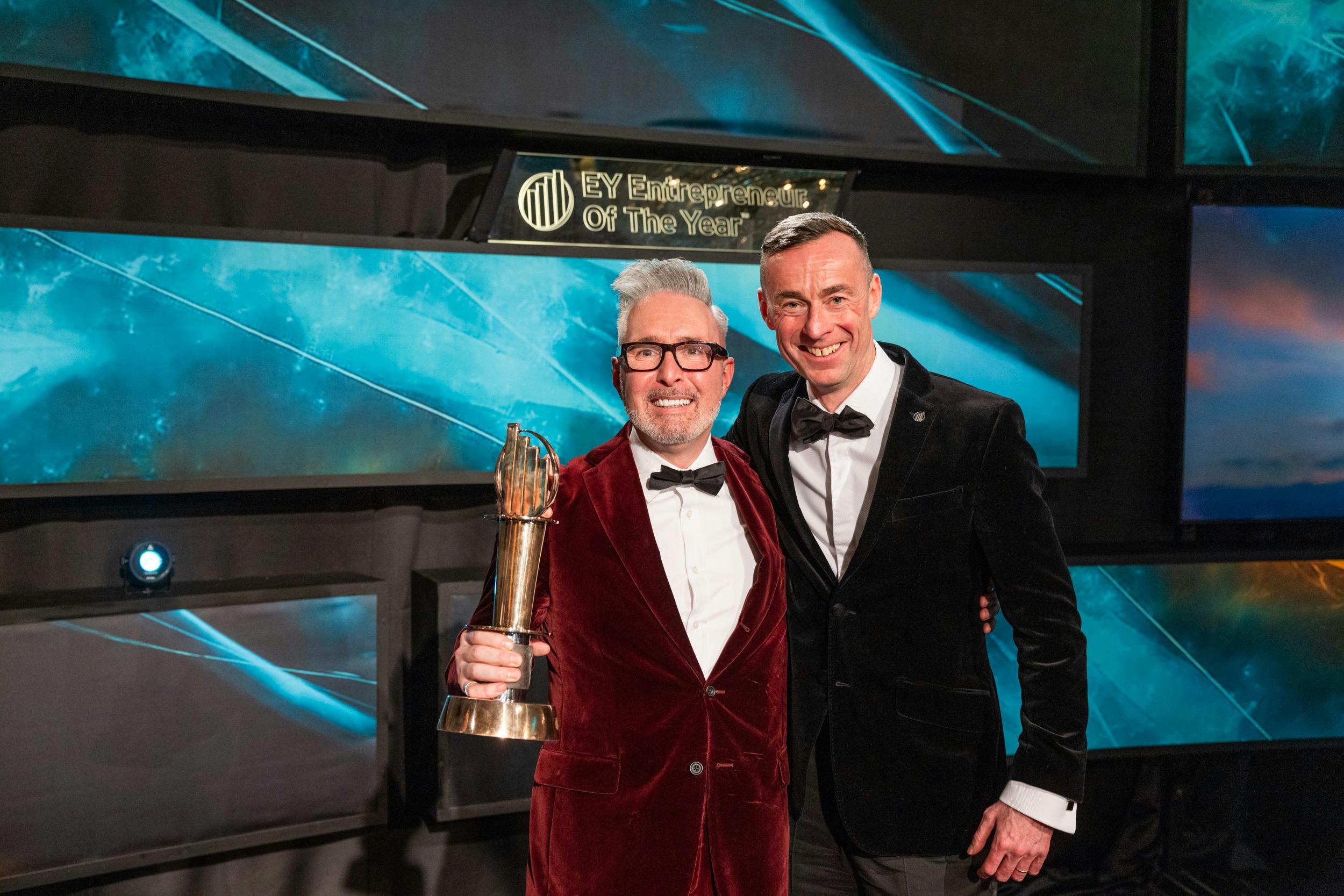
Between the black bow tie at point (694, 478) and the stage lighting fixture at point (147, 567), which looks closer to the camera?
the black bow tie at point (694, 478)

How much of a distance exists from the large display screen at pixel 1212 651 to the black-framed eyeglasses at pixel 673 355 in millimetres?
2178

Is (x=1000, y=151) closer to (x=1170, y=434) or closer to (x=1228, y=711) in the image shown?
(x=1170, y=434)

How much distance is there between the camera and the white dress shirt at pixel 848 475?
6.88 feet

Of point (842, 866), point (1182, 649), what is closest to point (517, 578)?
point (842, 866)

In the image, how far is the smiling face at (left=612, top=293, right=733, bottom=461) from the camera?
6.30 ft

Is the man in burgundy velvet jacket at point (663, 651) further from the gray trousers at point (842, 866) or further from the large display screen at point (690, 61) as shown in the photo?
the large display screen at point (690, 61)

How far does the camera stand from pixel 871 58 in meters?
3.59

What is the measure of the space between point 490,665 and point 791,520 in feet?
2.27

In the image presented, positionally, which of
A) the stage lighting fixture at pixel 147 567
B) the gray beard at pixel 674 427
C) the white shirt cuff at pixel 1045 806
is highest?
the gray beard at pixel 674 427

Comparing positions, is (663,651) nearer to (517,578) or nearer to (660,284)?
(517,578)

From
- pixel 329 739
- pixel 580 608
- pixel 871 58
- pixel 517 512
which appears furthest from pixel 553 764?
pixel 871 58

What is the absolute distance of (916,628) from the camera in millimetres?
2051

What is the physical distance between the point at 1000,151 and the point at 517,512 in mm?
2703

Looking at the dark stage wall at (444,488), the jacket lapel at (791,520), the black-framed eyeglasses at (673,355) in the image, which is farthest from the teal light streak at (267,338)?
the black-framed eyeglasses at (673,355)
